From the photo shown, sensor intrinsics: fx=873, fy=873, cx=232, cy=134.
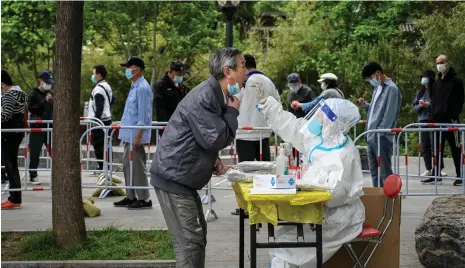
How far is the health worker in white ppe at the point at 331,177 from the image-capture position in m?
6.64

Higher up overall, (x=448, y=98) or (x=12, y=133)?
(x=448, y=98)

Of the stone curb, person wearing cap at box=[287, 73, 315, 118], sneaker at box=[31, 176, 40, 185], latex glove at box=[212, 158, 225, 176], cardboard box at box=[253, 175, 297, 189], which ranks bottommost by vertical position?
the stone curb

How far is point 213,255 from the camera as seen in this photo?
8.39 metres

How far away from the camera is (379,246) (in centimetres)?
728

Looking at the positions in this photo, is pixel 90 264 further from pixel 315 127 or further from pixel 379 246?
pixel 379 246

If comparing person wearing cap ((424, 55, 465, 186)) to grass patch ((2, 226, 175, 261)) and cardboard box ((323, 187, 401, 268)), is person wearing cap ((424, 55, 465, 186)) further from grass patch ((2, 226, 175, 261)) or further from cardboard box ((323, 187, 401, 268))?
cardboard box ((323, 187, 401, 268))

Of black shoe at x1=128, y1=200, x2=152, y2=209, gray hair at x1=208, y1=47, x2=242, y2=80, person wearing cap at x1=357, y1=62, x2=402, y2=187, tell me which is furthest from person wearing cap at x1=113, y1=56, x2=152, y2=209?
gray hair at x1=208, y1=47, x2=242, y2=80

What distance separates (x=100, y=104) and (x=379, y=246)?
8.99m

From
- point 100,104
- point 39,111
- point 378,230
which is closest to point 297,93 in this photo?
point 100,104

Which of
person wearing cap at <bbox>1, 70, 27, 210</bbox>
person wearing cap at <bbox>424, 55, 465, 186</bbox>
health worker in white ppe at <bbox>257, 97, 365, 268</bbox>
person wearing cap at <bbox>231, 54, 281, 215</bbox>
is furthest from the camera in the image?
person wearing cap at <bbox>424, 55, 465, 186</bbox>

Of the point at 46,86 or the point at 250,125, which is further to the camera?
the point at 46,86

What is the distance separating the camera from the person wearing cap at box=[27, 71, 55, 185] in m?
14.5

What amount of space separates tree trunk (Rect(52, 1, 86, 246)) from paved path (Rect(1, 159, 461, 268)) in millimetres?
1299

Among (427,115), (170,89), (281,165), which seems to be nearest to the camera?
(281,165)
